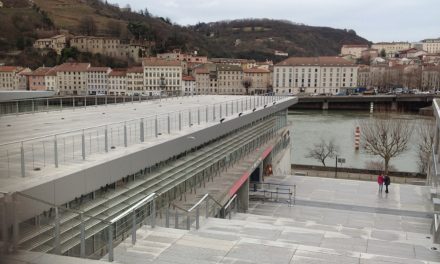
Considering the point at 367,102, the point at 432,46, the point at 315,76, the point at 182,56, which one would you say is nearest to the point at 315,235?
the point at 367,102

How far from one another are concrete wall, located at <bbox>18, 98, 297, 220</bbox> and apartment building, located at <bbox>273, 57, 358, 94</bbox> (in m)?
55.5

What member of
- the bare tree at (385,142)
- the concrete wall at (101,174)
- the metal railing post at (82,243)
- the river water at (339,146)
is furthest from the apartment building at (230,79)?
the metal railing post at (82,243)

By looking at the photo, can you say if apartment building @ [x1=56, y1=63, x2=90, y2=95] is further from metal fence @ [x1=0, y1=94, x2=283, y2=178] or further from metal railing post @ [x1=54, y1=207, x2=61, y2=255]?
metal railing post @ [x1=54, y1=207, x2=61, y2=255]

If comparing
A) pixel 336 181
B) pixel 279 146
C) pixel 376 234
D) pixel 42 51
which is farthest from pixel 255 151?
pixel 42 51

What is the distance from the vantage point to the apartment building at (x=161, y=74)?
1977 inches

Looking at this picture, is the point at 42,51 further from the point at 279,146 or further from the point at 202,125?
the point at 202,125

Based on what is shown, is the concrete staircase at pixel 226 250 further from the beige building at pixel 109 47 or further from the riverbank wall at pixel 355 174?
the beige building at pixel 109 47

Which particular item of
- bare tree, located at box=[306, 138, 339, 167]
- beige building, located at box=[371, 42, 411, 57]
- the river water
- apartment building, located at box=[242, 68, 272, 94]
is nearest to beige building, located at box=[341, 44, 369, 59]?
beige building, located at box=[371, 42, 411, 57]

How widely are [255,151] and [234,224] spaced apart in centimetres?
655

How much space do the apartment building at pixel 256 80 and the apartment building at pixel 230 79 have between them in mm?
806

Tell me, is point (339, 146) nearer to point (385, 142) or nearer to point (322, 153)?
point (322, 153)

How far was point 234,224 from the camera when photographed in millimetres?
5125

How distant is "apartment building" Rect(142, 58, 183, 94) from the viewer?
1977 inches

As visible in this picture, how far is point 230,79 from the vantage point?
58031 millimetres
